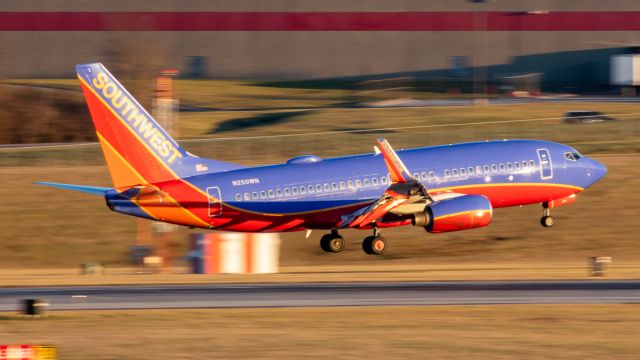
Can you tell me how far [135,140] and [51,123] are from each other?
59.8 metres

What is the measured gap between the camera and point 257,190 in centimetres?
5366

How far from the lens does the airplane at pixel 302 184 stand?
170 ft

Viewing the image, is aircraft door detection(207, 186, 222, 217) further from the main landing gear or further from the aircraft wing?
the main landing gear

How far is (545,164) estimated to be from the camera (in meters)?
57.8

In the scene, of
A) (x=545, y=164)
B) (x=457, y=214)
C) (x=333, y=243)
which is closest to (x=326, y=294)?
(x=457, y=214)

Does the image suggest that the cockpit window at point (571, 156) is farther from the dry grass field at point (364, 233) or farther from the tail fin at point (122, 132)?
the tail fin at point (122, 132)

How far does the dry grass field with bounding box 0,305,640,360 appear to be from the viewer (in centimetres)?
2992

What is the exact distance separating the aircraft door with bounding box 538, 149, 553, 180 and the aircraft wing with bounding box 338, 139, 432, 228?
702cm

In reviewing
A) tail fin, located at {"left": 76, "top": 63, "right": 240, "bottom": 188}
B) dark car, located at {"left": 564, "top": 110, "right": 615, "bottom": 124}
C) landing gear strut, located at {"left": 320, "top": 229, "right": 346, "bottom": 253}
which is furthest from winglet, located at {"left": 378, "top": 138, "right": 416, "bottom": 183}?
dark car, located at {"left": 564, "top": 110, "right": 615, "bottom": 124}

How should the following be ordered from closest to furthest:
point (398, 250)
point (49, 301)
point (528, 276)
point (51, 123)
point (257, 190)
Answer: point (49, 301), point (528, 276), point (257, 190), point (398, 250), point (51, 123)

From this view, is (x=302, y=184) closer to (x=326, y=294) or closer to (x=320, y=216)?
(x=320, y=216)

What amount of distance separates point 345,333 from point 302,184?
21.7m
